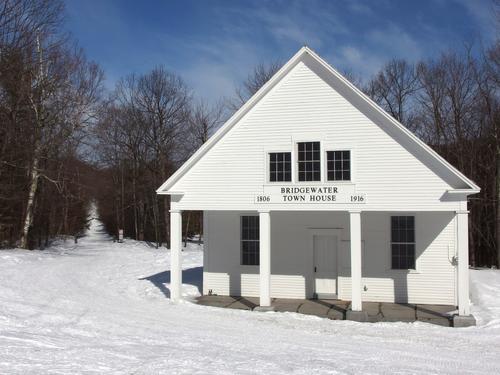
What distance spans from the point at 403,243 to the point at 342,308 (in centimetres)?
314

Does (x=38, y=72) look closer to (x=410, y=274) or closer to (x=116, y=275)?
(x=116, y=275)

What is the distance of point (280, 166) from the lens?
611 inches

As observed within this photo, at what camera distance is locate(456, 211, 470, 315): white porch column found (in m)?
13.6

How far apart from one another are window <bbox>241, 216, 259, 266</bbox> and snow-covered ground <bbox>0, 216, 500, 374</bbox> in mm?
2511

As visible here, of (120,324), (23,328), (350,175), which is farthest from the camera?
(350,175)

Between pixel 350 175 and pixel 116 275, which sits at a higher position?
pixel 350 175

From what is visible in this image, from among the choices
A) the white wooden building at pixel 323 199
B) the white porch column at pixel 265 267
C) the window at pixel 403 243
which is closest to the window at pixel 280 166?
the white wooden building at pixel 323 199

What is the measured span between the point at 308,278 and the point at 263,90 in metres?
6.64

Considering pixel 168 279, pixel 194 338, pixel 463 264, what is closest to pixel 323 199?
pixel 463 264

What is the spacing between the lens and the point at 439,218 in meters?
16.5

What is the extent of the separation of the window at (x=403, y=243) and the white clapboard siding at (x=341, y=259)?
19 cm

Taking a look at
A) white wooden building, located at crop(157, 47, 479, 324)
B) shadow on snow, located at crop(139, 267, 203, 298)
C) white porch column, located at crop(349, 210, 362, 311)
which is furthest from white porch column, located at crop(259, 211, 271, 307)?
shadow on snow, located at crop(139, 267, 203, 298)

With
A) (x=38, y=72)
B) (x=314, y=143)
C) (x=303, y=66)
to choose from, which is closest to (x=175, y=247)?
(x=314, y=143)

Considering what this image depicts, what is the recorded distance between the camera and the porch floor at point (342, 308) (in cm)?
1411
